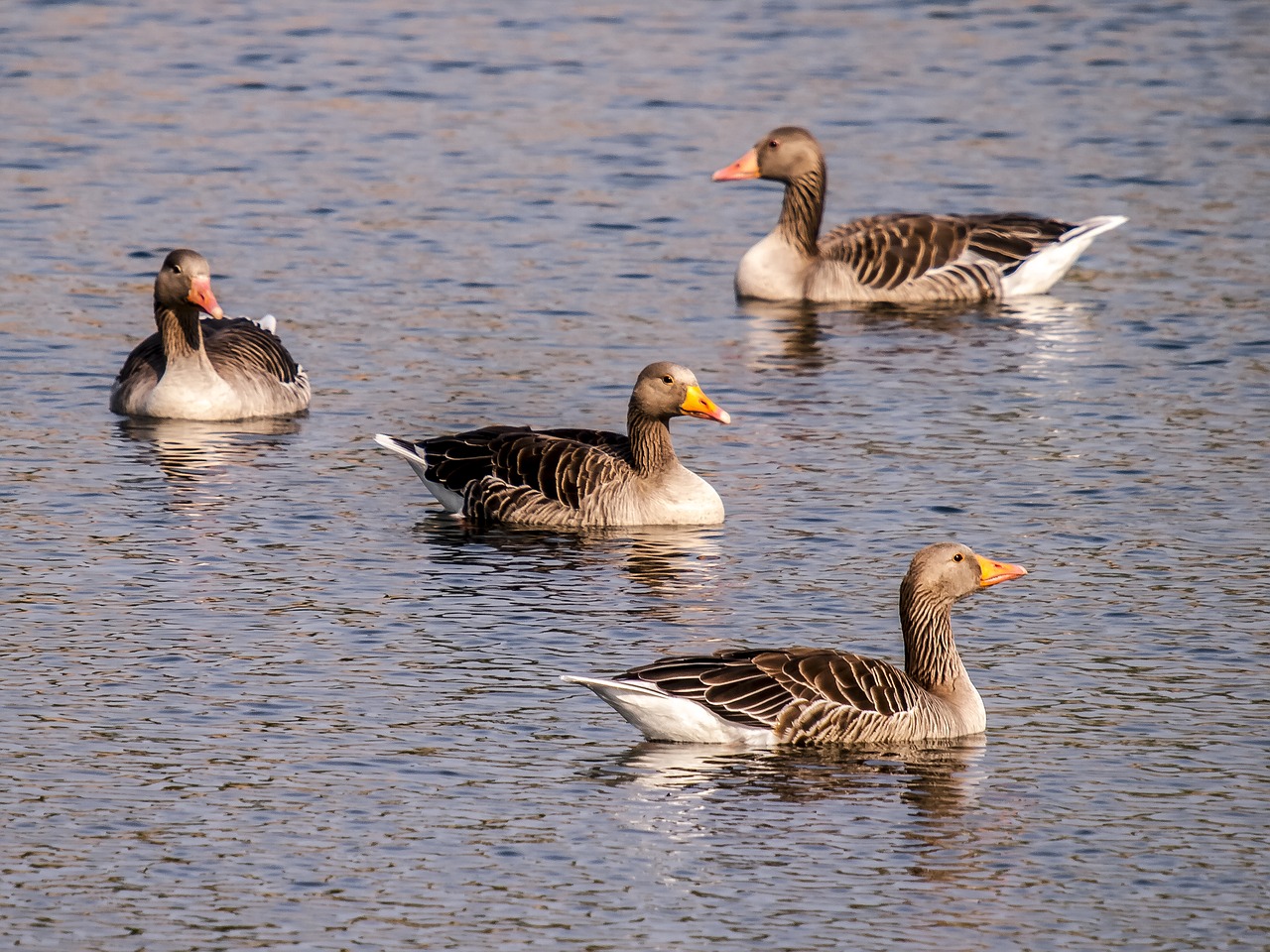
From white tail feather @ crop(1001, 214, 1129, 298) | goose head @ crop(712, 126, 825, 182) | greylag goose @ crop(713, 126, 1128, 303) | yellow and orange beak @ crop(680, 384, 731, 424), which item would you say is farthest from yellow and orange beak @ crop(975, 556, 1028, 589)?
goose head @ crop(712, 126, 825, 182)

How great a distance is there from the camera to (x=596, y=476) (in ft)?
57.8

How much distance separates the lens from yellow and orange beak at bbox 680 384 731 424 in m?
17.4

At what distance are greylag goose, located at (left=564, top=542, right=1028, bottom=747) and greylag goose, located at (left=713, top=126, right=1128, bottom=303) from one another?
42.4 ft

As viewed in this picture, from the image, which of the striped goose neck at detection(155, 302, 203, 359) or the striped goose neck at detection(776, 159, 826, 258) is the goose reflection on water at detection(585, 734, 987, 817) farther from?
the striped goose neck at detection(776, 159, 826, 258)

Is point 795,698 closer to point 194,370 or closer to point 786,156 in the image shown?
point 194,370

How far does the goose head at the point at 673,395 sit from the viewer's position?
17406 millimetres

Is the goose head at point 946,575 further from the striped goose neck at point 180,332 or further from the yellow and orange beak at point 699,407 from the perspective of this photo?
the striped goose neck at point 180,332

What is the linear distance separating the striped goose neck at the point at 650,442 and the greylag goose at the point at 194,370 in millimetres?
4494

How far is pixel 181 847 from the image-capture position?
36.7 ft

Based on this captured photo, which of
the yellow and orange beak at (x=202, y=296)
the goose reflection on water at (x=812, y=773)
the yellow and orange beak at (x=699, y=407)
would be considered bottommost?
the goose reflection on water at (x=812, y=773)

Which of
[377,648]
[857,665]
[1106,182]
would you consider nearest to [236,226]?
[1106,182]

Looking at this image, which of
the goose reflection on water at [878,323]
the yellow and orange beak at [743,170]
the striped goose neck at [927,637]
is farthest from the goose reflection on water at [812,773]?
the yellow and orange beak at [743,170]

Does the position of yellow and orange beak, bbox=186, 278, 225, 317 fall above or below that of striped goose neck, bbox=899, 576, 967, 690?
above

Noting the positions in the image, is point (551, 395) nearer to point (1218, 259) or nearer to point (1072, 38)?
point (1218, 259)
